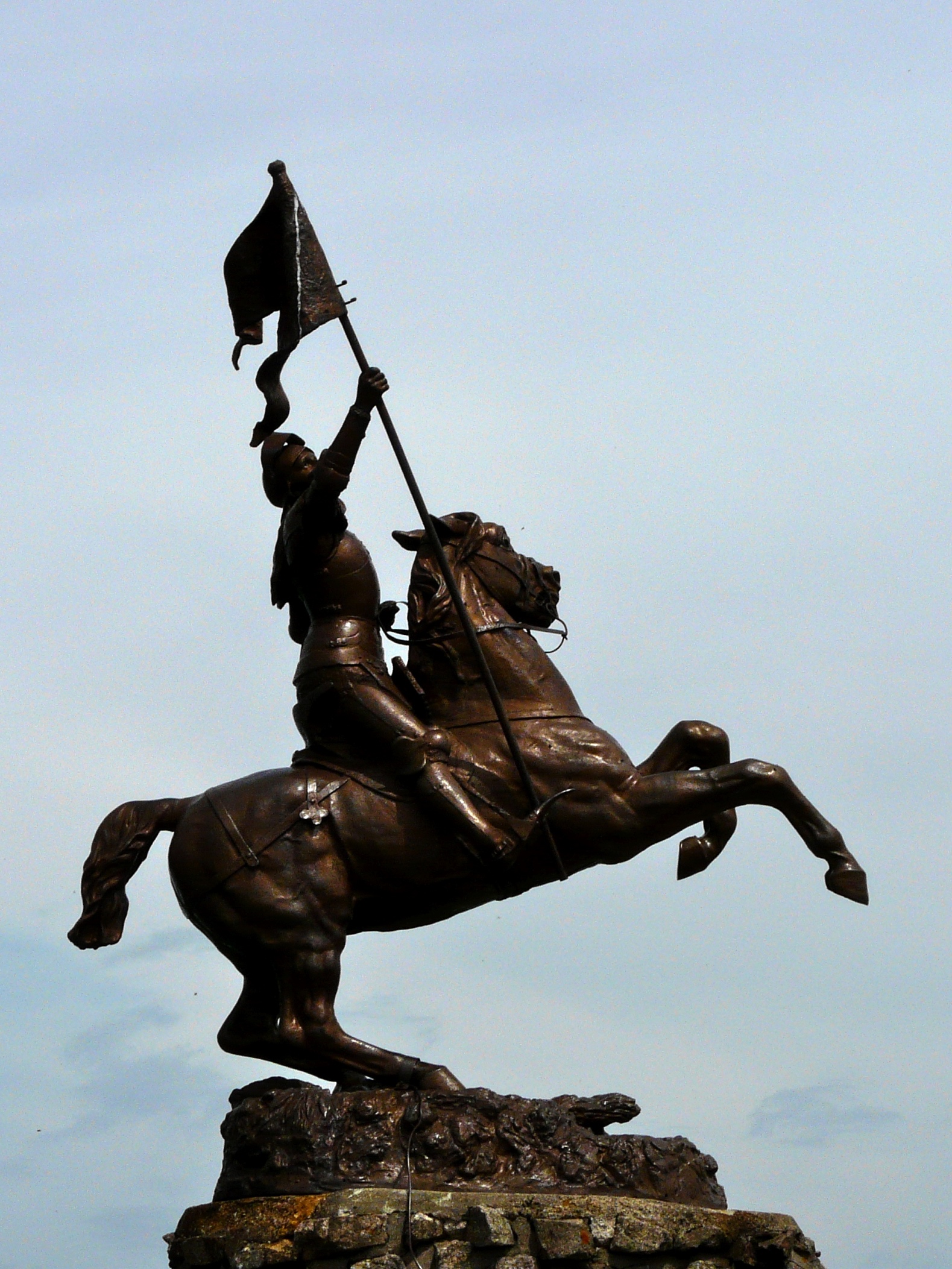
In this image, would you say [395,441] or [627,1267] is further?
[395,441]

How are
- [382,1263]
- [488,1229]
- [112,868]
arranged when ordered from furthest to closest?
[112,868]
[488,1229]
[382,1263]

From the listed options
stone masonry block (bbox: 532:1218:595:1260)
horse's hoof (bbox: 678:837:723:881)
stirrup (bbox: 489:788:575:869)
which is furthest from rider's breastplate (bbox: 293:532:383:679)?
stone masonry block (bbox: 532:1218:595:1260)

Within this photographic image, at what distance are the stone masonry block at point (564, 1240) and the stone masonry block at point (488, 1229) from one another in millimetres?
134

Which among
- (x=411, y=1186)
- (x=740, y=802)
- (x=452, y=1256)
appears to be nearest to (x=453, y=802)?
(x=740, y=802)

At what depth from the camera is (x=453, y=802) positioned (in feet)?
36.9

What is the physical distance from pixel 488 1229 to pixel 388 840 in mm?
2196

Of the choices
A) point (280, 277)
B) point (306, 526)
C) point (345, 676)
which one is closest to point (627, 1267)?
point (345, 676)

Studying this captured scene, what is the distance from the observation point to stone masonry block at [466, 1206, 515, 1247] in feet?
32.6

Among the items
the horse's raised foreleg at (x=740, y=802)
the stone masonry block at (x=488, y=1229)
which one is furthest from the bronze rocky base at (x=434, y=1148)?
the horse's raised foreleg at (x=740, y=802)

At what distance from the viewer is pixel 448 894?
11484 mm

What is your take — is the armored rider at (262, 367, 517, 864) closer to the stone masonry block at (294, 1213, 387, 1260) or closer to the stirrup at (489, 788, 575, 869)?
the stirrup at (489, 788, 575, 869)

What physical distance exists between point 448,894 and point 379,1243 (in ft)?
6.85

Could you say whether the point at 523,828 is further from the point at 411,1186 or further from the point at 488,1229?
the point at 488,1229

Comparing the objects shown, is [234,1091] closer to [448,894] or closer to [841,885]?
[448,894]
